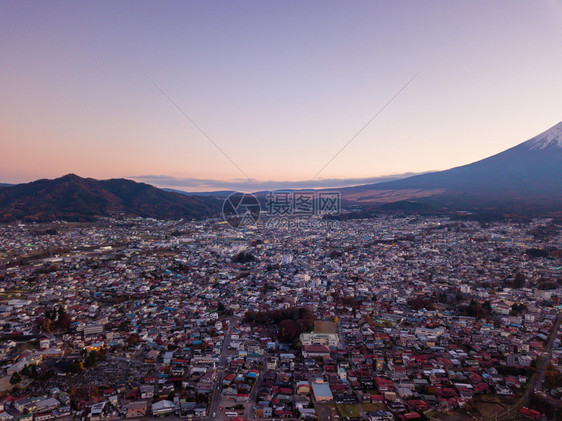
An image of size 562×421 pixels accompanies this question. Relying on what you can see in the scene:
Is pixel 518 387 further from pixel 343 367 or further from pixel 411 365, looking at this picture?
pixel 343 367

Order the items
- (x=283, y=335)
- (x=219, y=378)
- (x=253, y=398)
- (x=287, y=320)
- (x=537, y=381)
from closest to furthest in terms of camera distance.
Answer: (x=253, y=398) < (x=537, y=381) < (x=219, y=378) < (x=283, y=335) < (x=287, y=320)

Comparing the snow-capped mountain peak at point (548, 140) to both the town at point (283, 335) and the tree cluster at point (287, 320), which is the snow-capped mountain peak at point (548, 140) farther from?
the tree cluster at point (287, 320)

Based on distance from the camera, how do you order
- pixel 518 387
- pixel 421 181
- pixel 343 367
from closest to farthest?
pixel 518 387
pixel 343 367
pixel 421 181

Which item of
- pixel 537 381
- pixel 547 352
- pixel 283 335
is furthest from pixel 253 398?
pixel 547 352

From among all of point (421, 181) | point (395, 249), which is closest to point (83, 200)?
point (395, 249)

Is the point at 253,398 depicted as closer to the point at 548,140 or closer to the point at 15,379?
the point at 15,379

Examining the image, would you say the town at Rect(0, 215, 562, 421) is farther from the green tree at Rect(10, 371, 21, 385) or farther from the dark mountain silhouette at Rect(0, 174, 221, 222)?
the dark mountain silhouette at Rect(0, 174, 221, 222)

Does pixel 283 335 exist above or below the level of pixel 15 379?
below

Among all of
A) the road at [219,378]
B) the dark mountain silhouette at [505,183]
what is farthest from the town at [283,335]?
the dark mountain silhouette at [505,183]
